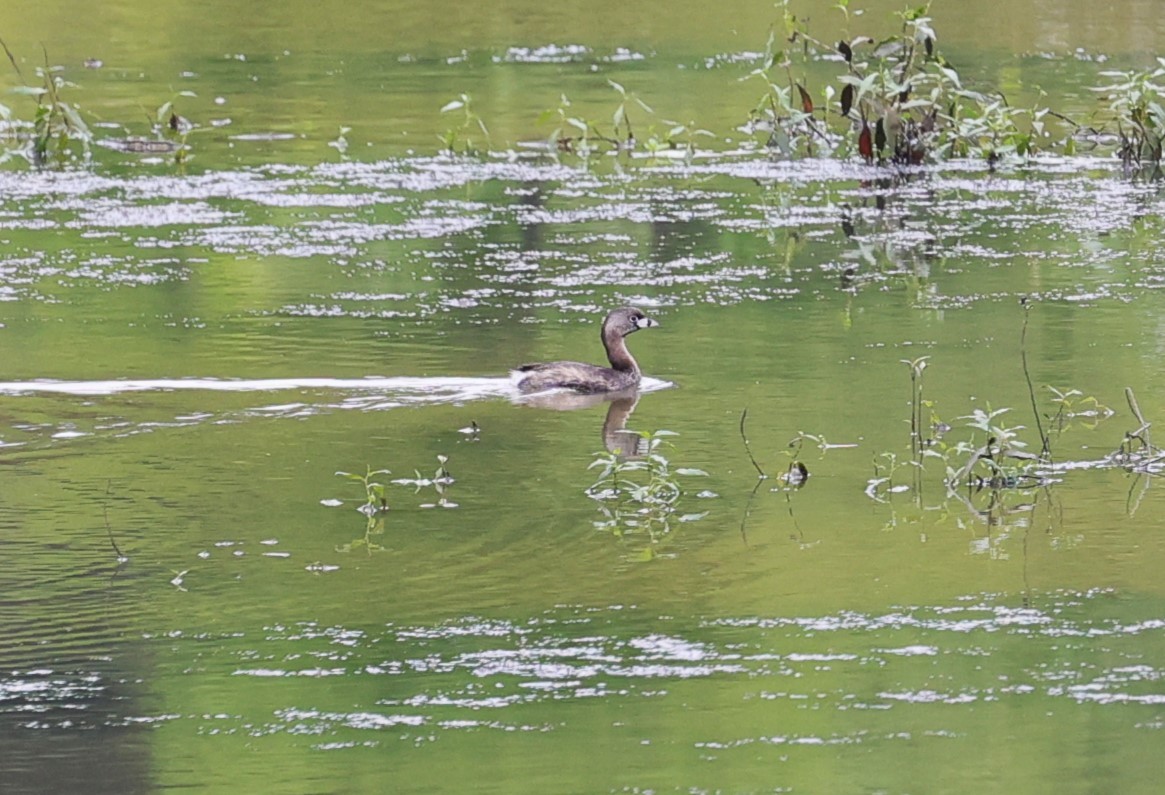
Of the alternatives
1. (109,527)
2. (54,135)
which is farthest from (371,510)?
(54,135)

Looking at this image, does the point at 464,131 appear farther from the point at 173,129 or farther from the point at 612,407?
the point at 612,407

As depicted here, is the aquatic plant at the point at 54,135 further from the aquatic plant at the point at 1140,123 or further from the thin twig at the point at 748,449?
the thin twig at the point at 748,449

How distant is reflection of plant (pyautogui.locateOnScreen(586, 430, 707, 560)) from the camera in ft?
25.9

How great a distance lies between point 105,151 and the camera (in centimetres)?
1745

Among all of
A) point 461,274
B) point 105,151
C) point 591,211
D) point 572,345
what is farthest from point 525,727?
point 105,151

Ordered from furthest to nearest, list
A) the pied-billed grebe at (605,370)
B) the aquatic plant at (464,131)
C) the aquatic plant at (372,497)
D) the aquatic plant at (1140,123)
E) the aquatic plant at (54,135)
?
the aquatic plant at (464,131) < the aquatic plant at (54,135) < the aquatic plant at (1140,123) < the pied-billed grebe at (605,370) < the aquatic plant at (372,497)

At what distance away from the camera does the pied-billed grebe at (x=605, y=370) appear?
33.1 ft

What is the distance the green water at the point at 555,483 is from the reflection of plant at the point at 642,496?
70 millimetres

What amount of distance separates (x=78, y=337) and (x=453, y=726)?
5766 millimetres

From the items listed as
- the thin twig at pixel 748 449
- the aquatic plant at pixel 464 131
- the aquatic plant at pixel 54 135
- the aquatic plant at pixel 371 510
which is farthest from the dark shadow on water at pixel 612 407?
the aquatic plant at pixel 54 135

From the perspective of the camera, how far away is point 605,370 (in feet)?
34.2

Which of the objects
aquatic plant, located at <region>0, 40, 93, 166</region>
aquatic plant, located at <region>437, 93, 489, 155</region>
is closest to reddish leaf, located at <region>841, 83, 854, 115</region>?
aquatic plant, located at <region>437, 93, 489, 155</region>

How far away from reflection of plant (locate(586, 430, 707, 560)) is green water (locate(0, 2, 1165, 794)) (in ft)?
0.23

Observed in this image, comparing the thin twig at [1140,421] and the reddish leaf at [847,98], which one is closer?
the thin twig at [1140,421]
